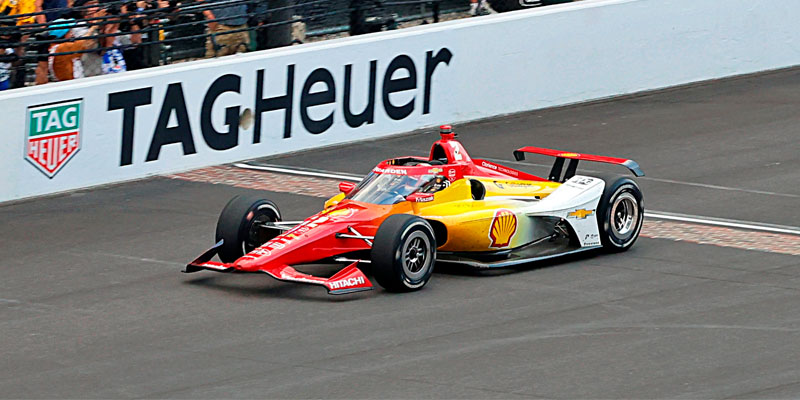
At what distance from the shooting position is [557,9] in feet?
66.6

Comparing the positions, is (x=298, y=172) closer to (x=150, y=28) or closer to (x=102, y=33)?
(x=150, y=28)

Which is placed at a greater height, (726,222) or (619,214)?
(619,214)

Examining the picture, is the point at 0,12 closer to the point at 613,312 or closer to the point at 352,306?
the point at 352,306

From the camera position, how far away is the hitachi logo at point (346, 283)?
10586 mm

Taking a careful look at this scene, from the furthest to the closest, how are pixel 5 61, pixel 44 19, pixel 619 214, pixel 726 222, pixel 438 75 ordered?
pixel 438 75
pixel 44 19
pixel 5 61
pixel 726 222
pixel 619 214

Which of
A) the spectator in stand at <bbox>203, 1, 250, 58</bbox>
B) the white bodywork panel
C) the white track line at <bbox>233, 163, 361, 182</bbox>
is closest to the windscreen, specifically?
the white bodywork panel

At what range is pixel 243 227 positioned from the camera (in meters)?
11.5

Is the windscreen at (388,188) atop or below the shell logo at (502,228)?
atop

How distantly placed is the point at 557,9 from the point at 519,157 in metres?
7.61

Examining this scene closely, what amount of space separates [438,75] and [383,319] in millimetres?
9305

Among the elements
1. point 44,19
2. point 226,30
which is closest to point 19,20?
point 44,19

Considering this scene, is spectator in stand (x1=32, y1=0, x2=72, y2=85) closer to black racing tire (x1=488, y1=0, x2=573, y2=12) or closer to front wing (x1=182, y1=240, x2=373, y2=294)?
front wing (x1=182, y1=240, x2=373, y2=294)

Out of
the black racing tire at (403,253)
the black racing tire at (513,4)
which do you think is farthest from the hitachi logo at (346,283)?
the black racing tire at (513,4)

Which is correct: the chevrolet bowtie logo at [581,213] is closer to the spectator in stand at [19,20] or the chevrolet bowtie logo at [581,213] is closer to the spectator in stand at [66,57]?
the spectator in stand at [66,57]
